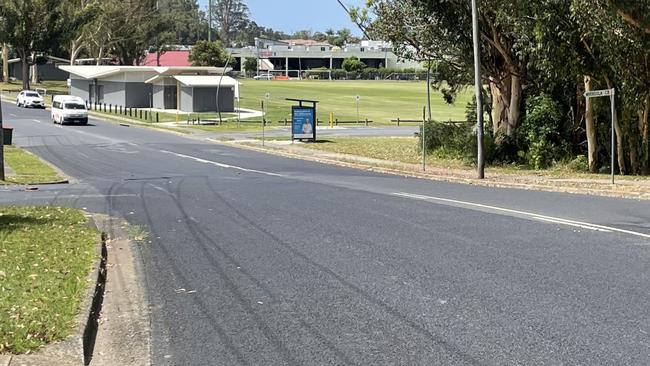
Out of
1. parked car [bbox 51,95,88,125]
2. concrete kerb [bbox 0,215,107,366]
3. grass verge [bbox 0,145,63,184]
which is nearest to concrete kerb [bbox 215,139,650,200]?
grass verge [bbox 0,145,63,184]

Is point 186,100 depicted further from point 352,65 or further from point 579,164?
point 352,65

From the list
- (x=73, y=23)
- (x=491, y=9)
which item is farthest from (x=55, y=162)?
(x=73, y=23)

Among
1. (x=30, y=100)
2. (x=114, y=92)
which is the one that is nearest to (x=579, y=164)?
(x=30, y=100)

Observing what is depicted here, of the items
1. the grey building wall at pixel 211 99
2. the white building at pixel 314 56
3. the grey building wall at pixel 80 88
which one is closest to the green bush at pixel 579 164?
the grey building wall at pixel 211 99

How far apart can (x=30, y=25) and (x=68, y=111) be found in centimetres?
3689

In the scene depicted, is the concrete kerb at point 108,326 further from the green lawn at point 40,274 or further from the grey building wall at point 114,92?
the grey building wall at point 114,92

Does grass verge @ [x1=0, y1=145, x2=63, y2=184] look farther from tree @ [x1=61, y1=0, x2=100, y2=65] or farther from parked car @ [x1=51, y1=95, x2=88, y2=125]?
tree @ [x1=61, y1=0, x2=100, y2=65]

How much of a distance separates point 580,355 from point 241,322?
9.34ft

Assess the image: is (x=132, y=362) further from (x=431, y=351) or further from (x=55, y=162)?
(x=55, y=162)

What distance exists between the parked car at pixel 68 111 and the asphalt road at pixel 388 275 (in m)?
35.3

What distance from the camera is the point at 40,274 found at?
8.26 meters

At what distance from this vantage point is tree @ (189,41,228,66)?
333 feet

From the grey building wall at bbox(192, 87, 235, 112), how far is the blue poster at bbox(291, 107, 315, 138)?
27.9 metres

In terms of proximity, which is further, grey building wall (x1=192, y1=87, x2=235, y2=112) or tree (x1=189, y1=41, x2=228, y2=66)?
tree (x1=189, y1=41, x2=228, y2=66)
